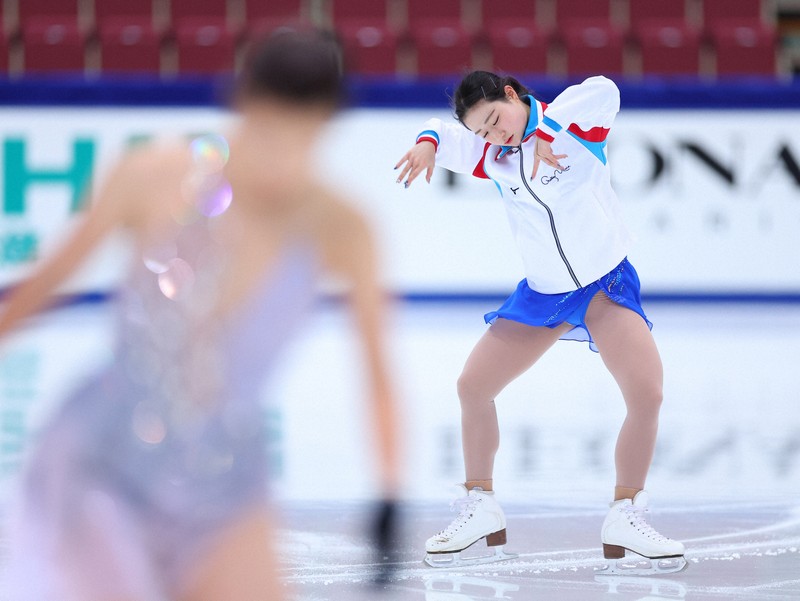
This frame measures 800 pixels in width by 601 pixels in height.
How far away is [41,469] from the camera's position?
1.37 meters

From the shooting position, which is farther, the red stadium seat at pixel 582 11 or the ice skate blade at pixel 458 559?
the red stadium seat at pixel 582 11

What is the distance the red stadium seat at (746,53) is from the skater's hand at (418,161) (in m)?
7.17

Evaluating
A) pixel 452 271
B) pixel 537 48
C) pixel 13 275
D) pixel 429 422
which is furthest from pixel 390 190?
pixel 429 422

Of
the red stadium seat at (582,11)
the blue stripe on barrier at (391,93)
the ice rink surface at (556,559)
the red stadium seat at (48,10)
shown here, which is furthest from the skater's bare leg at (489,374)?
the red stadium seat at (48,10)

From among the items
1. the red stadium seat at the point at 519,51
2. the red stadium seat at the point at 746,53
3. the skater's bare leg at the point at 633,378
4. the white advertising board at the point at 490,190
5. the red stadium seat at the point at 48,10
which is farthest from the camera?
the red stadium seat at the point at 48,10

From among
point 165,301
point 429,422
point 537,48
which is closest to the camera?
point 165,301

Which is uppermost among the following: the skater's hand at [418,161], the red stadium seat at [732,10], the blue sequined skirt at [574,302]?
the red stadium seat at [732,10]

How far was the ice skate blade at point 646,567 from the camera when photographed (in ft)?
9.72

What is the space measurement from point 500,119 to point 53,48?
7.53 meters

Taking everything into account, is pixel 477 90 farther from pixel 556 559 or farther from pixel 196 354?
pixel 196 354

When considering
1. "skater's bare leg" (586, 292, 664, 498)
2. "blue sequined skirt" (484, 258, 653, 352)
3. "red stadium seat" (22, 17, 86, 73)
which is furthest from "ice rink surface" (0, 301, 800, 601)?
"red stadium seat" (22, 17, 86, 73)

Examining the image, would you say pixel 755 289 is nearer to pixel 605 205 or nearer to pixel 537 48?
pixel 537 48

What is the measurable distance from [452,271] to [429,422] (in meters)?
3.72

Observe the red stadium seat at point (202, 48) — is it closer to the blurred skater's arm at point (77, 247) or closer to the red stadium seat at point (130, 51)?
the red stadium seat at point (130, 51)
